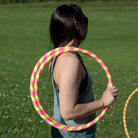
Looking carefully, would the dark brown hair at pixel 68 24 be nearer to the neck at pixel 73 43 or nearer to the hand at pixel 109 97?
the neck at pixel 73 43

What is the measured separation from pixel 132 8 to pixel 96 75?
40.4m

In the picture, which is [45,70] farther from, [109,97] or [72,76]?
[72,76]

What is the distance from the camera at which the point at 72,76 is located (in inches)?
108

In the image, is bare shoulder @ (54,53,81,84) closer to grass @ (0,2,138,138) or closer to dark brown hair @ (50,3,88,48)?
dark brown hair @ (50,3,88,48)

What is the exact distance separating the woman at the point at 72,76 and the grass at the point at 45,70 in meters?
0.59

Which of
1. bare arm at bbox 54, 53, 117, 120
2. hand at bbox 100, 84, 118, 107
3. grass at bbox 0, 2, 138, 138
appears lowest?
grass at bbox 0, 2, 138, 138

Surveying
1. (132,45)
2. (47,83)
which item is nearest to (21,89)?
(47,83)

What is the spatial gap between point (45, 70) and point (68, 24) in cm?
1169

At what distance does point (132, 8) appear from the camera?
5138 centimetres

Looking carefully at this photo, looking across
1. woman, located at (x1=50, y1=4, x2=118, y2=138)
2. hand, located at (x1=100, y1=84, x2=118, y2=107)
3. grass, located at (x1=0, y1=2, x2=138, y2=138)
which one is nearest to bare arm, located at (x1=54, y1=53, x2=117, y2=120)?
woman, located at (x1=50, y1=4, x2=118, y2=138)

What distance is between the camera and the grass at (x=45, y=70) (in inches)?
291

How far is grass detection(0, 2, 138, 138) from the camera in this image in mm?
7383

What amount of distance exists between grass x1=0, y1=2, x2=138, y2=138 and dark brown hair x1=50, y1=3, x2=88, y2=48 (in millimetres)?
558

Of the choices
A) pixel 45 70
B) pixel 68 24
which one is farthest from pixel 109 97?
pixel 45 70
